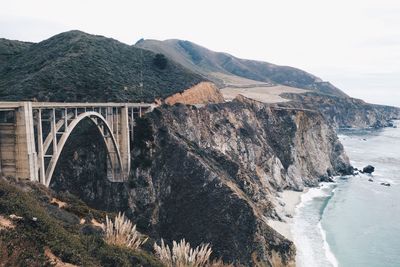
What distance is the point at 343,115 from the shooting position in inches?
7195

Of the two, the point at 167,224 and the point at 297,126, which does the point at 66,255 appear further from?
the point at 297,126

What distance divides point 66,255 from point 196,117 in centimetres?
4477

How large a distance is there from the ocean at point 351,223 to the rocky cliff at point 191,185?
15.3ft

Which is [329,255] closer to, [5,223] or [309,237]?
[309,237]

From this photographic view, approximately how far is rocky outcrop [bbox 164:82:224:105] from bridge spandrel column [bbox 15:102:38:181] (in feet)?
115

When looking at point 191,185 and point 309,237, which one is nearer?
point 191,185

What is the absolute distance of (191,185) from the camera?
1742 inches

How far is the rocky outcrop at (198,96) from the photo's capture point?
61.6m

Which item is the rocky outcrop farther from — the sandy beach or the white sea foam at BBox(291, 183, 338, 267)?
the white sea foam at BBox(291, 183, 338, 267)

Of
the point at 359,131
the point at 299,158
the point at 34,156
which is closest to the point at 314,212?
the point at 299,158

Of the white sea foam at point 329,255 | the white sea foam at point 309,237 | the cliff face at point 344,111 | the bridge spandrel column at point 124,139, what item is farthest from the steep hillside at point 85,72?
the cliff face at point 344,111

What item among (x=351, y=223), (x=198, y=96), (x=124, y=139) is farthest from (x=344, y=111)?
(x=124, y=139)

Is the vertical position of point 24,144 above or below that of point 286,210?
above

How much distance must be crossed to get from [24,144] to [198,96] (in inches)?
1768
